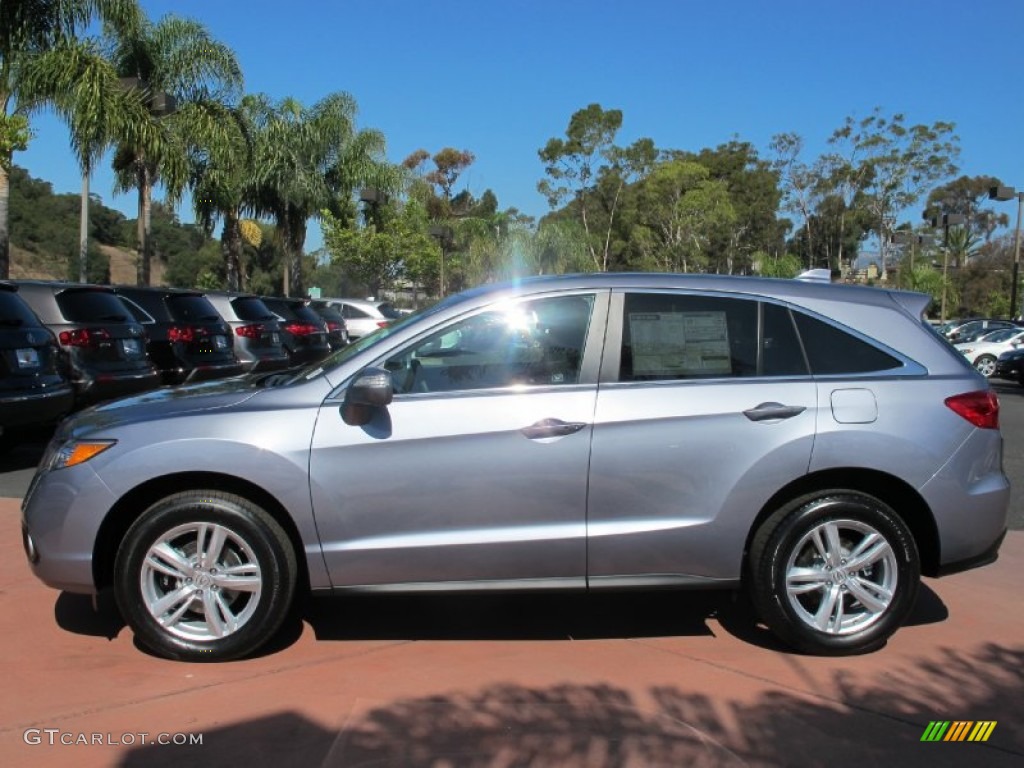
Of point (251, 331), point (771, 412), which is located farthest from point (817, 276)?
point (251, 331)

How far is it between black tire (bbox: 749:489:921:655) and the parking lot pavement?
0.15 m

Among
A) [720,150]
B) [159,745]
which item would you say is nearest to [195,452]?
[159,745]

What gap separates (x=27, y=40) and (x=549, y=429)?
1843 cm

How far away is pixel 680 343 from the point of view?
418cm

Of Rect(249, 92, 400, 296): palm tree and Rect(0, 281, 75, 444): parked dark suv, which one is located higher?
Rect(249, 92, 400, 296): palm tree

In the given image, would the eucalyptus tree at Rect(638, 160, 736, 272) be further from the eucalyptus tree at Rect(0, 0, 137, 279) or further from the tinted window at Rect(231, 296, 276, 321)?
the tinted window at Rect(231, 296, 276, 321)

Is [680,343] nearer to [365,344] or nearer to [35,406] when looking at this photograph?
[365,344]

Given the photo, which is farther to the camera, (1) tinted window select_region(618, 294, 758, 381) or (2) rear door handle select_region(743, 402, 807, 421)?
(1) tinted window select_region(618, 294, 758, 381)

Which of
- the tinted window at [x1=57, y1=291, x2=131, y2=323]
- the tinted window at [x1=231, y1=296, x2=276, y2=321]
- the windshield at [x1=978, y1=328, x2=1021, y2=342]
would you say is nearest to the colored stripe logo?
the tinted window at [x1=57, y1=291, x2=131, y2=323]

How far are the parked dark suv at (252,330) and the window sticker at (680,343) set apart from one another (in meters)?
8.84

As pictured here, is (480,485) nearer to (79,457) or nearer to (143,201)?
(79,457)

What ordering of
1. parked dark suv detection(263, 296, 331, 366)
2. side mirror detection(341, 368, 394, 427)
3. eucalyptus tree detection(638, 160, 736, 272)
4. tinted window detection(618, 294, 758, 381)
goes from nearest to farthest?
side mirror detection(341, 368, 394, 427) < tinted window detection(618, 294, 758, 381) < parked dark suv detection(263, 296, 331, 366) < eucalyptus tree detection(638, 160, 736, 272)

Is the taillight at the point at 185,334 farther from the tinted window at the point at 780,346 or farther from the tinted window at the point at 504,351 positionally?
the tinted window at the point at 780,346

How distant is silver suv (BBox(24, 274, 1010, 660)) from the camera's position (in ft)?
12.8
